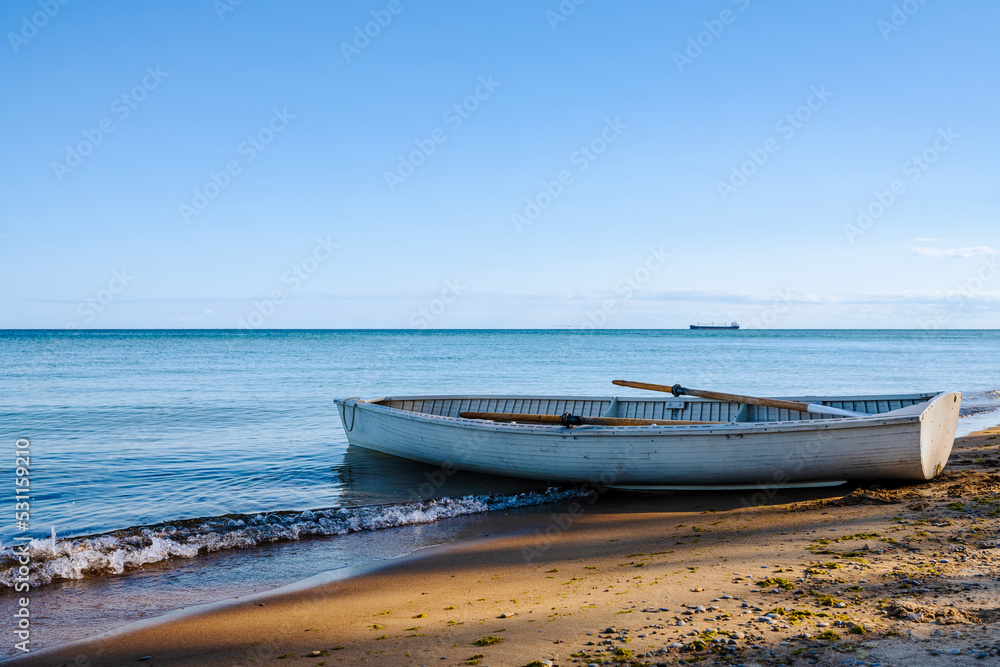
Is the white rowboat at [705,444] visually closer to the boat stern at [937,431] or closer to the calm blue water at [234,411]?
the boat stern at [937,431]

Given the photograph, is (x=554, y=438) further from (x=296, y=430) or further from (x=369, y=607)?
(x=296, y=430)

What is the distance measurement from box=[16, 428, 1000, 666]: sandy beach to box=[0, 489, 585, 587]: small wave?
1.65 metres

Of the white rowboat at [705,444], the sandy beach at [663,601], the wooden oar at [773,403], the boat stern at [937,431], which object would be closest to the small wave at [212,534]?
the white rowboat at [705,444]

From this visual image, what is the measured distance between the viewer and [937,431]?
8.64 meters

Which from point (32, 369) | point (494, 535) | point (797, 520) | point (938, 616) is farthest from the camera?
point (32, 369)

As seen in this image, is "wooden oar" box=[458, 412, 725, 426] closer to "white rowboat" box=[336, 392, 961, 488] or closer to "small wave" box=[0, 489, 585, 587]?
"white rowboat" box=[336, 392, 961, 488]

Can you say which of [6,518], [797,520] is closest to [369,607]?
[797,520]

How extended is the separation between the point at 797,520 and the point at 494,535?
12.1 ft

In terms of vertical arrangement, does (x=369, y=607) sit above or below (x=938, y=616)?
below

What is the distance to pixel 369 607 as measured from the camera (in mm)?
5688

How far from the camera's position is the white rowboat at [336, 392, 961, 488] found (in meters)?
8.46

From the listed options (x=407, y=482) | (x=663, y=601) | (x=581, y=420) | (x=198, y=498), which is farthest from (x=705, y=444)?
(x=198, y=498)

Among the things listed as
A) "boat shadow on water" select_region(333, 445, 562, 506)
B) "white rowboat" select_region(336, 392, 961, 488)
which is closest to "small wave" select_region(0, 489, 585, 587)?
"boat shadow on water" select_region(333, 445, 562, 506)

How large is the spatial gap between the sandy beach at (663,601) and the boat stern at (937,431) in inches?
21.4
